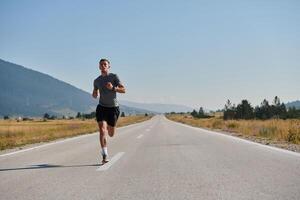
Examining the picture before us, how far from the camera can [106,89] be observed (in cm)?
904

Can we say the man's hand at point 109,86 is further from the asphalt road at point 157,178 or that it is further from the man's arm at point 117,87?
the asphalt road at point 157,178

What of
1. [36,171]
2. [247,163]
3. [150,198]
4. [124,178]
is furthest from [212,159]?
[150,198]

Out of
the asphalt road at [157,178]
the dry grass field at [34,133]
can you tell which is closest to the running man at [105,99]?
the asphalt road at [157,178]

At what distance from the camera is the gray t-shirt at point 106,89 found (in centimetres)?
902

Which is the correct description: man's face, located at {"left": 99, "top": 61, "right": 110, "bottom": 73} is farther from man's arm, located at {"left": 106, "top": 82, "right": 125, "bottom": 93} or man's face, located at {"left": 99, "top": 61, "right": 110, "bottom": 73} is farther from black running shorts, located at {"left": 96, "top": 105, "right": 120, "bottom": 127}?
black running shorts, located at {"left": 96, "top": 105, "right": 120, "bottom": 127}

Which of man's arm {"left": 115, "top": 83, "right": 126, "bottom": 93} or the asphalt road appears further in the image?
man's arm {"left": 115, "top": 83, "right": 126, "bottom": 93}

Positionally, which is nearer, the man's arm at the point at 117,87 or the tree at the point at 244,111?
the man's arm at the point at 117,87

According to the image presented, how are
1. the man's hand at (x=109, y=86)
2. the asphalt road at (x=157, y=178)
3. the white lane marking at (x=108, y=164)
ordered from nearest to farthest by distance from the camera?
the asphalt road at (x=157, y=178) → the white lane marking at (x=108, y=164) → the man's hand at (x=109, y=86)

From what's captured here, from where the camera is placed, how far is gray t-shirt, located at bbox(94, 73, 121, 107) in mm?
9023

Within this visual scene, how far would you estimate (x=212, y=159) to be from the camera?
9.25 meters

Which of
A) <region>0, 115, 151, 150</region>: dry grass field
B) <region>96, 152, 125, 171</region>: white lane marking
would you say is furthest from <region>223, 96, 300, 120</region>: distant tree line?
<region>96, 152, 125, 171</region>: white lane marking

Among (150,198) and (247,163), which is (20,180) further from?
(247,163)

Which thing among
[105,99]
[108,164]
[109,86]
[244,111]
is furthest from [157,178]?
[244,111]

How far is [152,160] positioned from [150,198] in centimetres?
419
